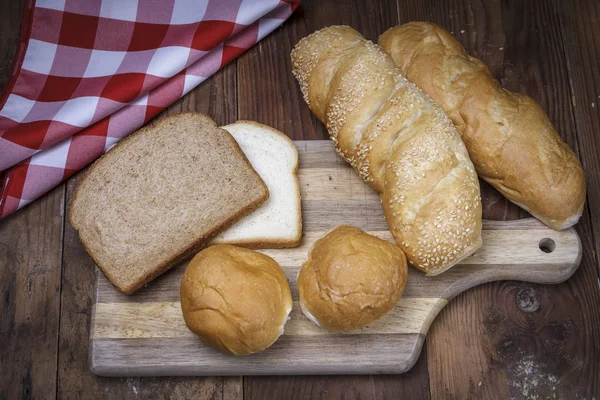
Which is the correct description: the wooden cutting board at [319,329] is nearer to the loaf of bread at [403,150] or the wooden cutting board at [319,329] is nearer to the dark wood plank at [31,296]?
the loaf of bread at [403,150]

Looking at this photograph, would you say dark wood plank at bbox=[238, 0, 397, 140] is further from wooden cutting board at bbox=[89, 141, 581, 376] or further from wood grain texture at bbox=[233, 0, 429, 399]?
wooden cutting board at bbox=[89, 141, 581, 376]

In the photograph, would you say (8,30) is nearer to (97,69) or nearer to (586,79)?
(97,69)

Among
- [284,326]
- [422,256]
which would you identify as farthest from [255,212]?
[422,256]

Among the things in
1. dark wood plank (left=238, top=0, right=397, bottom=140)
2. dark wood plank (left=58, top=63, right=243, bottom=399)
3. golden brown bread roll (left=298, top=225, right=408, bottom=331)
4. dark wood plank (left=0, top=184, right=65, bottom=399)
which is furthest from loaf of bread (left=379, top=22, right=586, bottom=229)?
dark wood plank (left=0, top=184, right=65, bottom=399)

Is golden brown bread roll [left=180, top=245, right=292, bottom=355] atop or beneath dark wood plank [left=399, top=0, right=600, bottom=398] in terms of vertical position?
atop

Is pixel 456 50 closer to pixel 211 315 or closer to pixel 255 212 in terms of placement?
pixel 255 212

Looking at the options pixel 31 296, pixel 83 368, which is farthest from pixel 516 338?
pixel 31 296

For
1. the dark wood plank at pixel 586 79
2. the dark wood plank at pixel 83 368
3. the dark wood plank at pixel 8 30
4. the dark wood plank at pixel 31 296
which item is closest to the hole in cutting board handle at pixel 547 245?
the dark wood plank at pixel 586 79

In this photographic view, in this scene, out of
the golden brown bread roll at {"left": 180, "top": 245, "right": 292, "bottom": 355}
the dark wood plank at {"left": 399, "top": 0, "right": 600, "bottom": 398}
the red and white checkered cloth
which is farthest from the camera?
the dark wood plank at {"left": 399, "top": 0, "right": 600, "bottom": 398}
